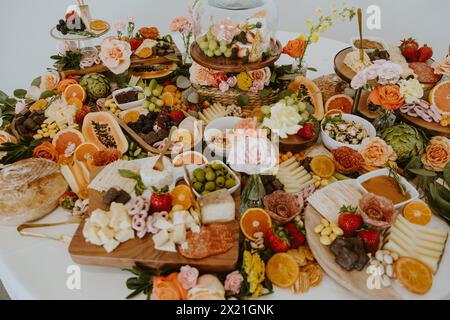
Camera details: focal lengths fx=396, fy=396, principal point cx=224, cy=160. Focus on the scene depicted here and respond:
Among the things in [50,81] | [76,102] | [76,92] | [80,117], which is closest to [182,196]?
[80,117]

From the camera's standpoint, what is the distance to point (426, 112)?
7.82 feet

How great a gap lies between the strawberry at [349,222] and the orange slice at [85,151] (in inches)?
55.4

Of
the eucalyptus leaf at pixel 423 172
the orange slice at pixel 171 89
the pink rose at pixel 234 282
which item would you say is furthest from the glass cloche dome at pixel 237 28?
the pink rose at pixel 234 282

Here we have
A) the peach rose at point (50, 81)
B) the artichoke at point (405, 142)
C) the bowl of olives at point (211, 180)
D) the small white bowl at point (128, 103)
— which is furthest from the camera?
the peach rose at point (50, 81)

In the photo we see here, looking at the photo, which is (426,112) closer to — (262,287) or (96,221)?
(262,287)

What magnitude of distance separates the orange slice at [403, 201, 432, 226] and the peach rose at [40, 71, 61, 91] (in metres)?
2.39

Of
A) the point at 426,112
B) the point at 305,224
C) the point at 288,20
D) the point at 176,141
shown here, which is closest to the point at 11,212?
the point at 176,141

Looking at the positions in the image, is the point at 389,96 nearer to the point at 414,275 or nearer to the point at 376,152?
the point at 376,152

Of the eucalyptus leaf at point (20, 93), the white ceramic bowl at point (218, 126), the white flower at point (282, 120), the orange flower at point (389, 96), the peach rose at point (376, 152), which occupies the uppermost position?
the white flower at point (282, 120)

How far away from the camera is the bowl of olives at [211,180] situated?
6.36ft

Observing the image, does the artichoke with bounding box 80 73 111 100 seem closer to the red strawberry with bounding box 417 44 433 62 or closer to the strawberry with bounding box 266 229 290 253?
the strawberry with bounding box 266 229 290 253

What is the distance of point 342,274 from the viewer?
66.0 inches

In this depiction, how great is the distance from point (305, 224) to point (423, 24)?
4.01 meters

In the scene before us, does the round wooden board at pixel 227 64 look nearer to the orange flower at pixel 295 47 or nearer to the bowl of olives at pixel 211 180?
the orange flower at pixel 295 47
